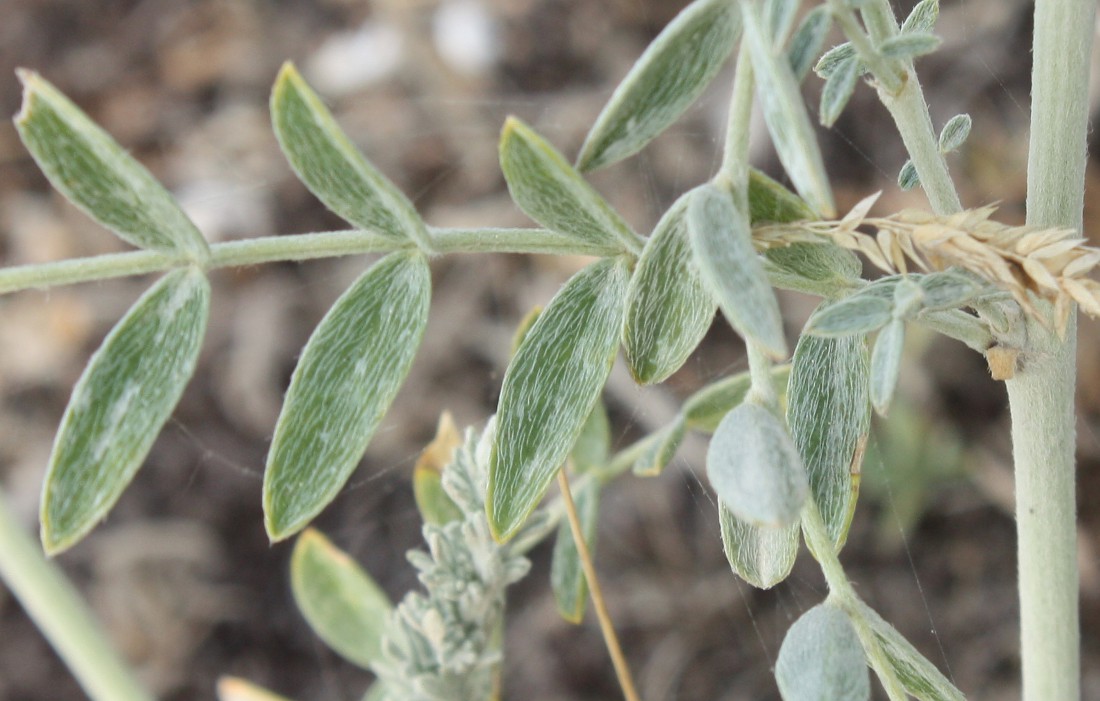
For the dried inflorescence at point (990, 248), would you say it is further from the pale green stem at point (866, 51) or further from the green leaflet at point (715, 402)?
the green leaflet at point (715, 402)

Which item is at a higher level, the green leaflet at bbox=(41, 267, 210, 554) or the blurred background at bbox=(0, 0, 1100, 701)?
the green leaflet at bbox=(41, 267, 210, 554)

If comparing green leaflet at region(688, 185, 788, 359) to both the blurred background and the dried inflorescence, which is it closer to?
the dried inflorescence

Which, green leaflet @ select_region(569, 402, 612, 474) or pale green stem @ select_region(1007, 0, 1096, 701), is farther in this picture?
green leaflet @ select_region(569, 402, 612, 474)

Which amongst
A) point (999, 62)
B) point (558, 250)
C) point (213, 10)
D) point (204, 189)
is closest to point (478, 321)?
point (204, 189)

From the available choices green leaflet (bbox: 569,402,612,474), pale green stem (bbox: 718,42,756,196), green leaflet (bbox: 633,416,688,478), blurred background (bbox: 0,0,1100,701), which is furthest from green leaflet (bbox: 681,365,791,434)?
blurred background (bbox: 0,0,1100,701)

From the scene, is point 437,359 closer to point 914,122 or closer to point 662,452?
point 662,452

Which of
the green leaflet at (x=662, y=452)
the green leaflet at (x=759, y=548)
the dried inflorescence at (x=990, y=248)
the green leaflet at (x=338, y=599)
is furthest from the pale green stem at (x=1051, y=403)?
the green leaflet at (x=338, y=599)

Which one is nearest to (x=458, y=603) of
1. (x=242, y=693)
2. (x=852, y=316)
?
(x=242, y=693)
